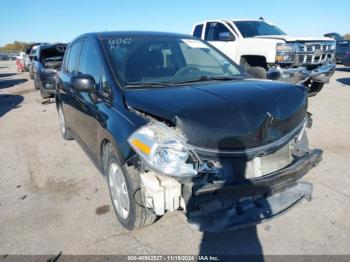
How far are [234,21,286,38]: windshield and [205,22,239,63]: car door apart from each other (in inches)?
13.7

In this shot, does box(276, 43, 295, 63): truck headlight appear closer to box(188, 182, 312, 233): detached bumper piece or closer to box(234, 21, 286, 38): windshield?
box(234, 21, 286, 38): windshield

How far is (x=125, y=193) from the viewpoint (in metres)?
2.98

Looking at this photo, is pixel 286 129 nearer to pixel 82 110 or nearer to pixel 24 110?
pixel 82 110

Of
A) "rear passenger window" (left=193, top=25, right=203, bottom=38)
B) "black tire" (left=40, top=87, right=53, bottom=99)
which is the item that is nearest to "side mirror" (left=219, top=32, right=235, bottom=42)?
"rear passenger window" (left=193, top=25, right=203, bottom=38)

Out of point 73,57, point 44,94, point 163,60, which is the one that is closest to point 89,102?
point 163,60

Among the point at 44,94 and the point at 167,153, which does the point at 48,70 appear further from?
the point at 167,153

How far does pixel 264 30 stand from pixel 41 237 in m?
8.55

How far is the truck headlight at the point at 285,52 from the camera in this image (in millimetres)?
7727

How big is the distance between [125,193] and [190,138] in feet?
3.23

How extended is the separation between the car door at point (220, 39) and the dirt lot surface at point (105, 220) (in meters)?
4.41

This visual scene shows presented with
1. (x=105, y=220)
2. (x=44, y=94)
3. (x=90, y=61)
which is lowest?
(x=44, y=94)

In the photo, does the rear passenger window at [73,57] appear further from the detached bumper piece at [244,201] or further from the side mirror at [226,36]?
the side mirror at [226,36]

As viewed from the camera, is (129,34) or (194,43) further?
(194,43)

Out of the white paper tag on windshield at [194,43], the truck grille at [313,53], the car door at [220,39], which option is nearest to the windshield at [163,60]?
the white paper tag on windshield at [194,43]
